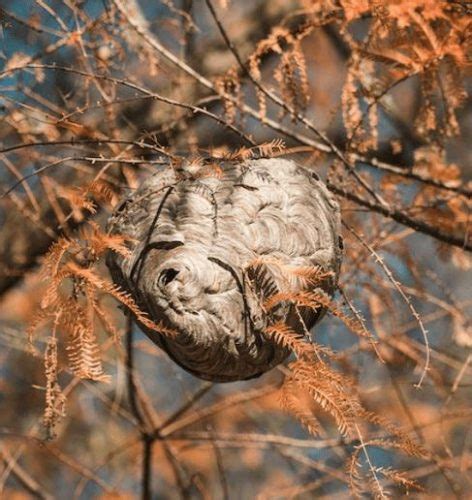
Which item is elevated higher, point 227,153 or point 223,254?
point 227,153

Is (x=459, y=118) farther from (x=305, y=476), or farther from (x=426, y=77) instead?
(x=426, y=77)

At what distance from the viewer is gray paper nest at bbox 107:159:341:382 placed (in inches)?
71.5

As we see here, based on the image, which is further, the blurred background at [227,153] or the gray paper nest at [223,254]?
the blurred background at [227,153]

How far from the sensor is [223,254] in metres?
1.88

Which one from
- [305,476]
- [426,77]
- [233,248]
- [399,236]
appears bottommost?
[305,476]

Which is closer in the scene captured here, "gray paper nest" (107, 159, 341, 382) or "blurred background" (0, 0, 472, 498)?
"gray paper nest" (107, 159, 341, 382)

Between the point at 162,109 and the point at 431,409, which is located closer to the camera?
the point at 162,109

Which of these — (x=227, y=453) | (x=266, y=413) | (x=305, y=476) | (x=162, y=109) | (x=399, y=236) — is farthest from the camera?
(x=227, y=453)

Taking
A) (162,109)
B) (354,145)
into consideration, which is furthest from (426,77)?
(162,109)

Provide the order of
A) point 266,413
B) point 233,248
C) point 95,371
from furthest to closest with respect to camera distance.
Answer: point 266,413 → point 233,248 → point 95,371

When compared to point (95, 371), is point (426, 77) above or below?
above

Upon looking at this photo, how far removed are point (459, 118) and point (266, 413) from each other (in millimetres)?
1790

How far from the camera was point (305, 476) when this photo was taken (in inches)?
167

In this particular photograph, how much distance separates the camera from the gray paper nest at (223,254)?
1816mm
